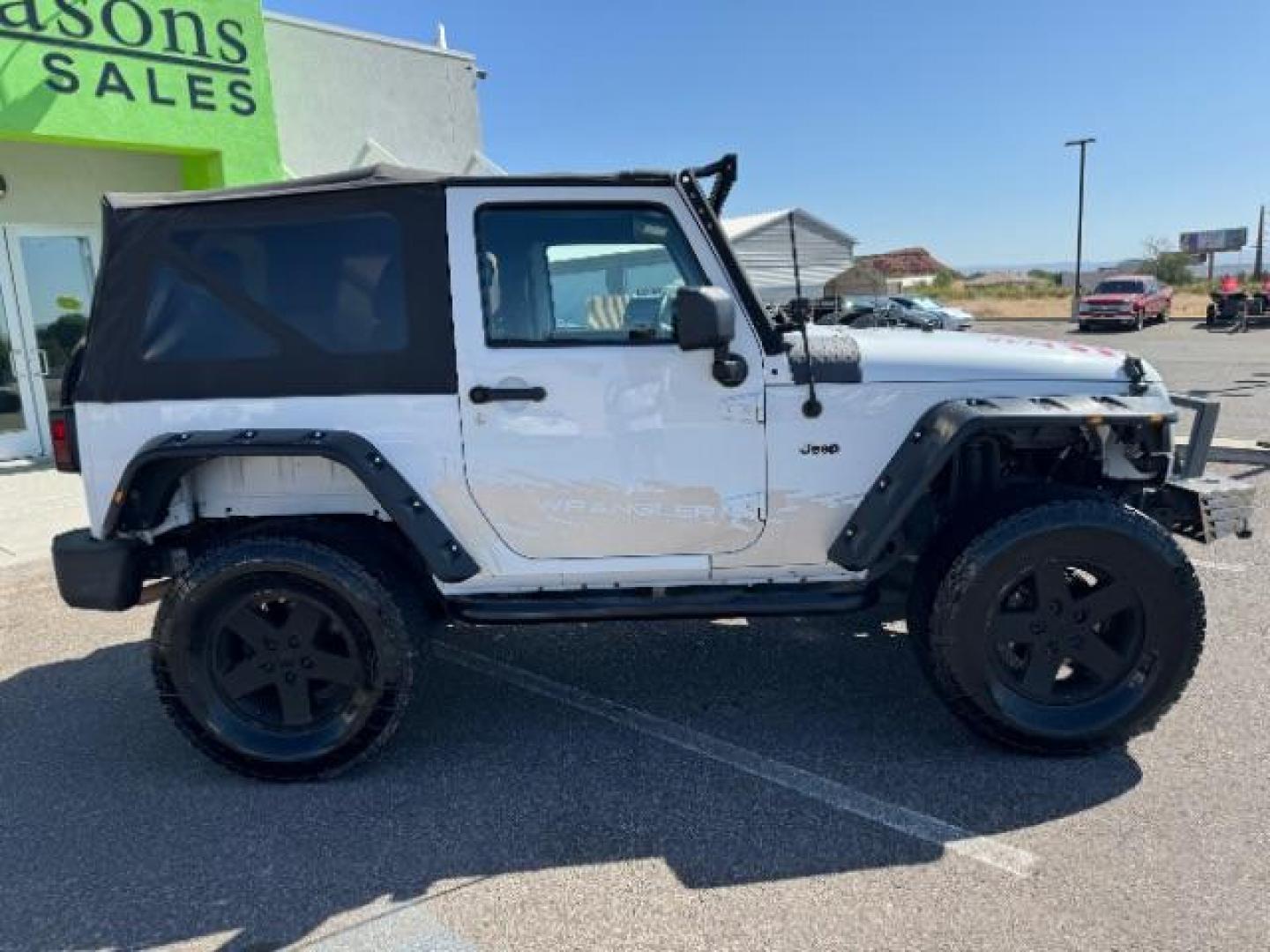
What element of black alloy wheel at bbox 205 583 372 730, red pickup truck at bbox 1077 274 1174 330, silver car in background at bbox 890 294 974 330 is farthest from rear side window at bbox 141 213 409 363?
red pickup truck at bbox 1077 274 1174 330

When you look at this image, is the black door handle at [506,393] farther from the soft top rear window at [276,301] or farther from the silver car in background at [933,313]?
the silver car in background at [933,313]

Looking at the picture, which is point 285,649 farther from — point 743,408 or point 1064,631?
point 1064,631

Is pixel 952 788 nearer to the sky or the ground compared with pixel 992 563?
nearer to the ground

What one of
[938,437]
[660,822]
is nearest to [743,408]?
[938,437]

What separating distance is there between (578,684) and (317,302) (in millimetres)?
1949

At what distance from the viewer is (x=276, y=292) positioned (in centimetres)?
319

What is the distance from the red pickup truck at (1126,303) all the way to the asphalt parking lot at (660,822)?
30.6m

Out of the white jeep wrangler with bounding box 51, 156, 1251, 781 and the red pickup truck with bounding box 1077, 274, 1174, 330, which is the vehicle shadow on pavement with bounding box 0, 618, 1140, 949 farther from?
the red pickup truck with bounding box 1077, 274, 1174, 330

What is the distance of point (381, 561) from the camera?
3.32 meters

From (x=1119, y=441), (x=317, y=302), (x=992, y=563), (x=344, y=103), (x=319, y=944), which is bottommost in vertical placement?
(x=319, y=944)

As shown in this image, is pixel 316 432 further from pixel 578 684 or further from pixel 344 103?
pixel 344 103

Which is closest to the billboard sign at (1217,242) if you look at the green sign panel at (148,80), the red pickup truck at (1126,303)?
the red pickup truck at (1126,303)

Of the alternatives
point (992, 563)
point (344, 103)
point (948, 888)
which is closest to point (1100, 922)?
point (948, 888)

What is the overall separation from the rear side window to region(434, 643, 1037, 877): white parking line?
1696 millimetres
